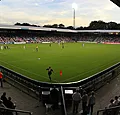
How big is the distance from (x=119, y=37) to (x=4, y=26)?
5245cm

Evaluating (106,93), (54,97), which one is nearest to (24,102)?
(54,97)

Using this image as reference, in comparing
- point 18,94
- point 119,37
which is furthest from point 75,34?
point 18,94

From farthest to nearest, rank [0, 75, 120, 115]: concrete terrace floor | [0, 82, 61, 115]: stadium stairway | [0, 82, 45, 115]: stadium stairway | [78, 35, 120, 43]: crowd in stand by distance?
[78, 35, 120, 43]: crowd in stand → [0, 75, 120, 115]: concrete terrace floor → [0, 82, 45, 115]: stadium stairway → [0, 82, 61, 115]: stadium stairway

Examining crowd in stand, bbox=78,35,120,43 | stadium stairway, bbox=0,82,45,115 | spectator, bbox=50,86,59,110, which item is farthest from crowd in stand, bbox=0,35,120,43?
spectator, bbox=50,86,59,110

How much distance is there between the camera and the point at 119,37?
331 ft

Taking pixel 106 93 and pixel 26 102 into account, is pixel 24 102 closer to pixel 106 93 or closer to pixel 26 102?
pixel 26 102

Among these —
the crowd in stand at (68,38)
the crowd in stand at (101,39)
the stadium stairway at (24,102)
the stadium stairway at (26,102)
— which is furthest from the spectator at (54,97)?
the crowd in stand at (101,39)

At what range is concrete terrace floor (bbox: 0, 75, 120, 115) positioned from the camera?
12.7m

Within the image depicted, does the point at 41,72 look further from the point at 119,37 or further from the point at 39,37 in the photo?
the point at 119,37

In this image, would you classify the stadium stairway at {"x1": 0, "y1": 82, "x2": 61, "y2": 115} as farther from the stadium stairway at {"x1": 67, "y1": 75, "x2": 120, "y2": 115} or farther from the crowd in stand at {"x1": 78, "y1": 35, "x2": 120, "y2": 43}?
the crowd in stand at {"x1": 78, "y1": 35, "x2": 120, "y2": 43}

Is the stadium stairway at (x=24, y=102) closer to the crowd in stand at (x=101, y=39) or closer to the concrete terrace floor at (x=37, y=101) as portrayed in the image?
the concrete terrace floor at (x=37, y=101)

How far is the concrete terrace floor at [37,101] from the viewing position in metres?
12.7

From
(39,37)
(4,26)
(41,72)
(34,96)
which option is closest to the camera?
(34,96)

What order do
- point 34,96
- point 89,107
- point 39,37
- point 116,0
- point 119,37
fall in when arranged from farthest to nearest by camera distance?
point 119,37 < point 39,37 < point 116,0 < point 34,96 < point 89,107
